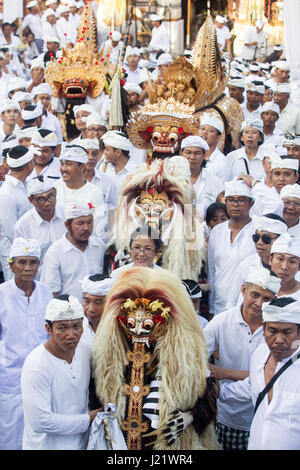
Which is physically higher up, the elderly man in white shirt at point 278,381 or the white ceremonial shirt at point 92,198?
the elderly man in white shirt at point 278,381

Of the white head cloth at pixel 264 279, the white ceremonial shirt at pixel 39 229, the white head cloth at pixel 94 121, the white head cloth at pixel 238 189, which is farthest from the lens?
the white head cloth at pixel 94 121

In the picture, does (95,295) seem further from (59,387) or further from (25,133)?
(25,133)

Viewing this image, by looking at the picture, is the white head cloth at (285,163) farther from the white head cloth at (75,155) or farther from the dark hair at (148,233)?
the dark hair at (148,233)

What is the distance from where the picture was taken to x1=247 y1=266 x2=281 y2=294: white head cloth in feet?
14.4

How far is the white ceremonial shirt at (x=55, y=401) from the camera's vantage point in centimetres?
367

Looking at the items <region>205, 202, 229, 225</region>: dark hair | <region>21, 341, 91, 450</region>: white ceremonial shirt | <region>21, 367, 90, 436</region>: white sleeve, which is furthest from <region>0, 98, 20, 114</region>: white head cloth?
<region>21, 367, 90, 436</region>: white sleeve

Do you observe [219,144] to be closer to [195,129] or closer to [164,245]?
[195,129]

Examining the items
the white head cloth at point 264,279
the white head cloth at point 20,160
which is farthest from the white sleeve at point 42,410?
the white head cloth at point 20,160

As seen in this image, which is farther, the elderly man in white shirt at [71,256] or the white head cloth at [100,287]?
the elderly man in white shirt at [71,256]

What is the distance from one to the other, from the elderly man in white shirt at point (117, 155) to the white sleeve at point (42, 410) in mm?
3663

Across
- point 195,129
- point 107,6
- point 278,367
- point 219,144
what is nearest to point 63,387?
point 278,367

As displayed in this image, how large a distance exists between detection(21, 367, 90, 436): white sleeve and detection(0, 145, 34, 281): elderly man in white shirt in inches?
106

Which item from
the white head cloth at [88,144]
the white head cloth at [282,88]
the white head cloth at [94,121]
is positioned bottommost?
the white head cloth at [282,88]

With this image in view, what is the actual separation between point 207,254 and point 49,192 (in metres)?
1.41
